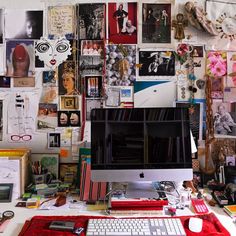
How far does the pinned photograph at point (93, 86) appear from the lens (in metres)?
1.73

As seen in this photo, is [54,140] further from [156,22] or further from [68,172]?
[156,22]

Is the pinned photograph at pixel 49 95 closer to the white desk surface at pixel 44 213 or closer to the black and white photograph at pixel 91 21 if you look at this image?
the black and white photograph at pixel 91 21

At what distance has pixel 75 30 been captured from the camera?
1.72 m

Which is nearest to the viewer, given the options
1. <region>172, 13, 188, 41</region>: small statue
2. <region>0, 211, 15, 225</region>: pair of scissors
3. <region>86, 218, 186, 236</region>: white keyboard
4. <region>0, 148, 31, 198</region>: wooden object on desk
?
<region>86, 218, 186, 236</region>: white keyboard

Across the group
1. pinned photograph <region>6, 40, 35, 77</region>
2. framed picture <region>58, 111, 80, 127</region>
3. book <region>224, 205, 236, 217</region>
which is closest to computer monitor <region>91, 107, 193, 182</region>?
book <region>224, 205, 236, 217</region>

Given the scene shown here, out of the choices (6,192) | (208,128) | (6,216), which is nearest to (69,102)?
(6,192)

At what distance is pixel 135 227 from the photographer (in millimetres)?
1192

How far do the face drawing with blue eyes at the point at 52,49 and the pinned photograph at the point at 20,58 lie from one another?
0.05 meters

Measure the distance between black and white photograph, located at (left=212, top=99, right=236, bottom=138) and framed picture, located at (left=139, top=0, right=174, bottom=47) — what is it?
17.8 inches

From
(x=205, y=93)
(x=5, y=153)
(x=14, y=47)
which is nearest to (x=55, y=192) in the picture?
(x=5, y=153)

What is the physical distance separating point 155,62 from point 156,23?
220 millimetres

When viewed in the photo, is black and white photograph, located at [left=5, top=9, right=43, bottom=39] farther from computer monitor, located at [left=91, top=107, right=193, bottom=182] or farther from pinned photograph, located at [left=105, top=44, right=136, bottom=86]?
computer monitor, located at [left=91, top=107, right=193, bottom=182]

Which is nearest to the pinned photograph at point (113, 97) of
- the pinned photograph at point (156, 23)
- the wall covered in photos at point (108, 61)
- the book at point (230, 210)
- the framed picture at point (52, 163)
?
the wall covered in photos at point (108, 61)

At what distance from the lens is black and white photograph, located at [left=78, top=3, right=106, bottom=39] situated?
1710 millimetres
